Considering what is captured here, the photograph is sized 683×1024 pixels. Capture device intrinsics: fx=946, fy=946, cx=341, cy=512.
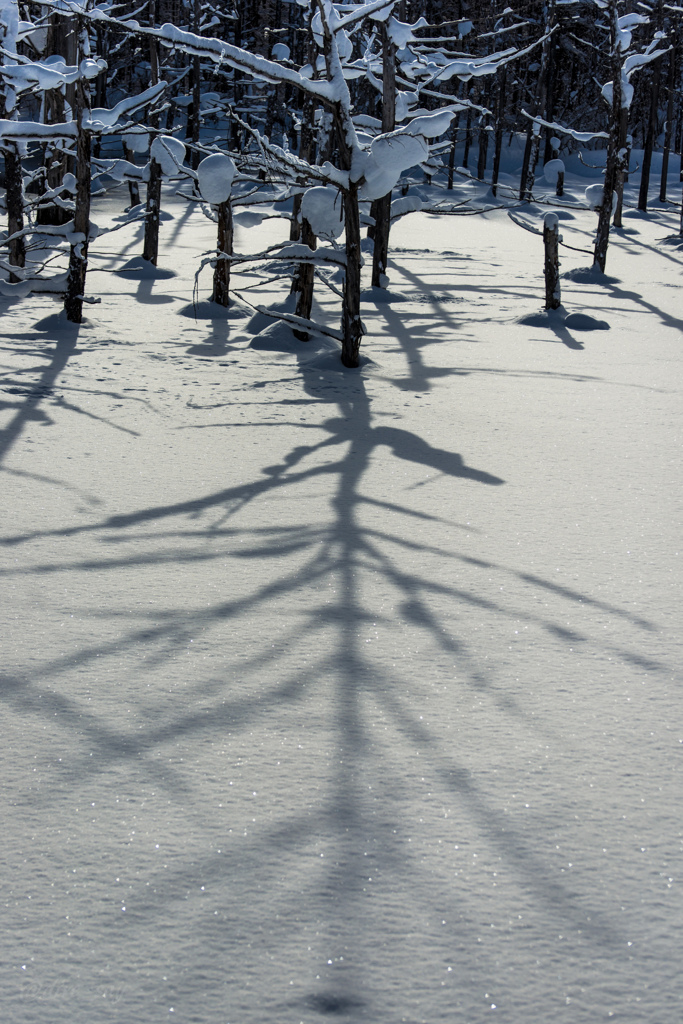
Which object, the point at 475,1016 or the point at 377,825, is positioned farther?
the point at 377,825

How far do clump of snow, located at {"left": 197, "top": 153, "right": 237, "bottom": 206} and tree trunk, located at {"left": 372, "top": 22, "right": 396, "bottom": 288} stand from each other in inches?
183

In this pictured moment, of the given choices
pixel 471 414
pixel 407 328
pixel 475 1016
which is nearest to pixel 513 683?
pixel 475 1016

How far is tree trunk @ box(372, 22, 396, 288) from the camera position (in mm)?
14172

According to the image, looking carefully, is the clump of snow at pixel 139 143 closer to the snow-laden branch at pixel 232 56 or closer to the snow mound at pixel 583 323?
the snow mound at pixel 583 323

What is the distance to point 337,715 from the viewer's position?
9.69 ft

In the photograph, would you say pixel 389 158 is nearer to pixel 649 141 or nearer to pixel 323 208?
pixel 323 208

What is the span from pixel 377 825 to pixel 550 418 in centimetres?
512

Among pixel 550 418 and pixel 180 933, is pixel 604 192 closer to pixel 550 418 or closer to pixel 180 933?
pixel 550 418

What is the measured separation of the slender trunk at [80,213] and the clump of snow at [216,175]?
4.17ft

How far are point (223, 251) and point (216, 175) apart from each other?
1817 millimetres

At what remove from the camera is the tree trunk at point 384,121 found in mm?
14172

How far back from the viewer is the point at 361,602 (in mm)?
3809

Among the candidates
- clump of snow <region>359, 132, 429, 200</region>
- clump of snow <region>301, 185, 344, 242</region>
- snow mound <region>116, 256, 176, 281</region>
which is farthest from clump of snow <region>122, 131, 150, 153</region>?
clump of snow <region>359, 132, 429, 200</region>

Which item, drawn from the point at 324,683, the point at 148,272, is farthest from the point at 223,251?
the point at 324,683
